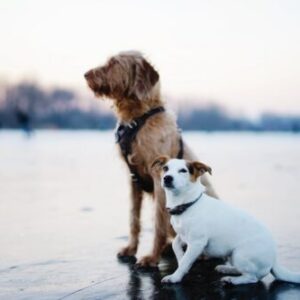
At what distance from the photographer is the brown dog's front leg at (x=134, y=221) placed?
6039 millimetres

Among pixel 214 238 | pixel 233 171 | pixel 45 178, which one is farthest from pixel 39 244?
pixel 233 171

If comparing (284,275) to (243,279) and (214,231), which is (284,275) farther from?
(214,231)

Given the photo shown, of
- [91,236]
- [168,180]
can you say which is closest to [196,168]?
[168,180]

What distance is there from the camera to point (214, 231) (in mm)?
4824

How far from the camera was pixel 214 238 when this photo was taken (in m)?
4.84

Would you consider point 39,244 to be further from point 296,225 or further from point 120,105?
point 296,225

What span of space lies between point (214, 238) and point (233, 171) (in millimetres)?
12274

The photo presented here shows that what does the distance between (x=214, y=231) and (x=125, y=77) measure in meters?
1.85

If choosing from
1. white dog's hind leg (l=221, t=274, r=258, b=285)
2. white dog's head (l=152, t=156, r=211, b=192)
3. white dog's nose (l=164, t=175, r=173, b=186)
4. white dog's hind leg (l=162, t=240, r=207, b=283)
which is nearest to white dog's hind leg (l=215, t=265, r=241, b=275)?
white dog's hind leg (l=221, t=274, r=258, b=285)

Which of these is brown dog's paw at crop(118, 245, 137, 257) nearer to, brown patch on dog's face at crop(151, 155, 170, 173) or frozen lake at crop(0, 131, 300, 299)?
frozen lake at crop(0, 131, 300, 299)

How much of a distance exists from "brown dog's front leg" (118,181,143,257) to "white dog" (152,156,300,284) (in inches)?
46.3

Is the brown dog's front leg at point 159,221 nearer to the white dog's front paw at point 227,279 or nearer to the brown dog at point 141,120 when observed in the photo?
the brown dog at point 141,120

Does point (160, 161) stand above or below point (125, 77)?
below

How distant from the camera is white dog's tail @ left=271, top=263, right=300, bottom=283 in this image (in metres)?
4.75
